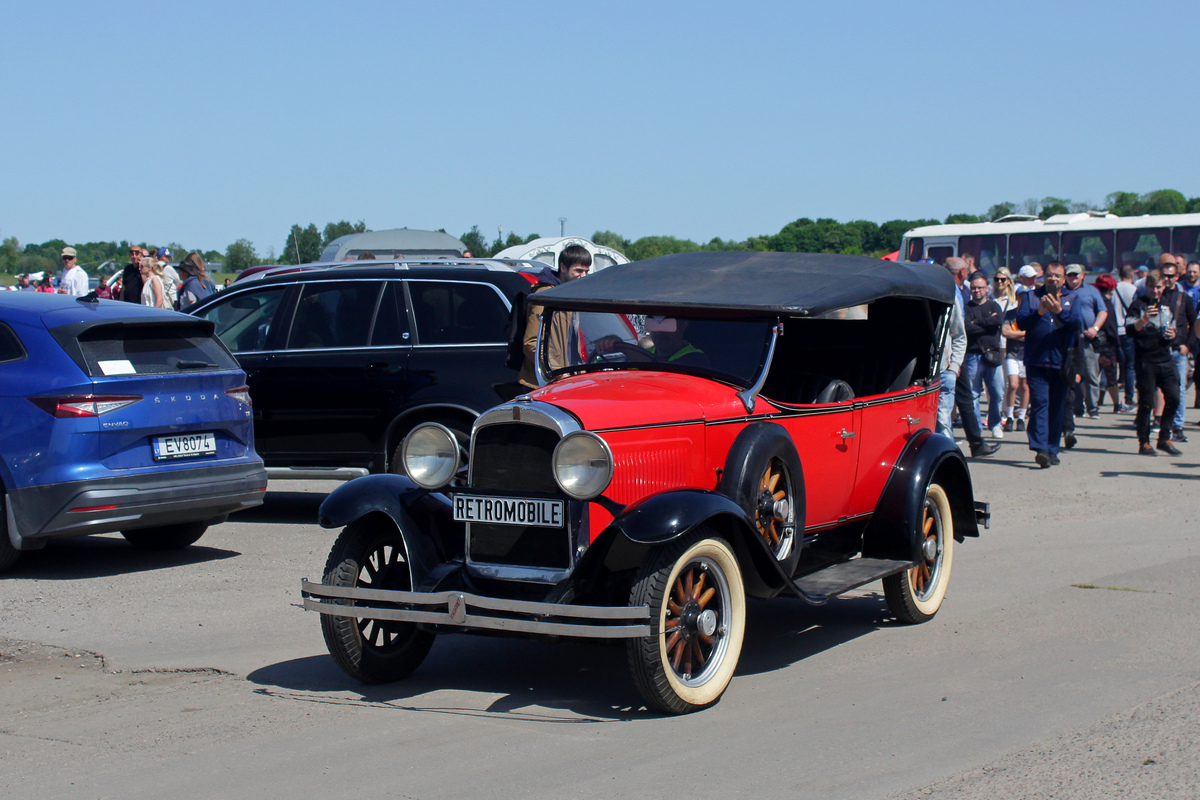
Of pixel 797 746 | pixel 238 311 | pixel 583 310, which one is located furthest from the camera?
pixel 238 311

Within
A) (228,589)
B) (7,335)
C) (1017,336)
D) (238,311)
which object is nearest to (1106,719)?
(228,589)

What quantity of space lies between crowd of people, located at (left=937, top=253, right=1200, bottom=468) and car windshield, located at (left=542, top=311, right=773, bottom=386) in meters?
6.01

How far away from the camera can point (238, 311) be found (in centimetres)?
988

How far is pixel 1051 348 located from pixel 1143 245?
1843 cm

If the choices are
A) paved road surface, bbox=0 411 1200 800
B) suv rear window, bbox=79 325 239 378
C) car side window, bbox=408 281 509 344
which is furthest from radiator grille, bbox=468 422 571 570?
car side window, bbox=408 281 509 344

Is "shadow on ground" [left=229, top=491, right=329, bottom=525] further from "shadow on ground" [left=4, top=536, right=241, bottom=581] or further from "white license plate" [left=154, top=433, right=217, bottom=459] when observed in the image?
"white license plate" [left=154, top=433, right=217, bottom=459]

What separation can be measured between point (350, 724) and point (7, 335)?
4.31 m

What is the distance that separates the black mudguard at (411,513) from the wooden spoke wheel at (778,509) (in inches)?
54.0

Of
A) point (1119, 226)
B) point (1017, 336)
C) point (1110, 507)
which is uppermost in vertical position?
point (1119, 226)

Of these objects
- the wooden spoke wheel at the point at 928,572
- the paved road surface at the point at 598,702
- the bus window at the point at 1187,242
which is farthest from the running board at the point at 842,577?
the bus window at the point at 1187,242

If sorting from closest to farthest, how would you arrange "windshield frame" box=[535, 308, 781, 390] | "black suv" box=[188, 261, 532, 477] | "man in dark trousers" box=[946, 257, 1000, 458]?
"windshield frame" box=[535, 308, 781, 390] → "black suv" box=[188, 261, 532, 477] → "man in dark trousers" box=[946, 257, 1000, 458]

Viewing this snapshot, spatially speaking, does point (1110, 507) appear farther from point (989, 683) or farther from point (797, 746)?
point (797, 746)

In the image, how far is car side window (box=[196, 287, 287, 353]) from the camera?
967 cm

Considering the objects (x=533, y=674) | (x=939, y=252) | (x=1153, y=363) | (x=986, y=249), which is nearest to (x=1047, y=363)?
(x=1153, y=363)
